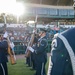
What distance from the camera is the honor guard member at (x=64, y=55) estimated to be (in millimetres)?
1772

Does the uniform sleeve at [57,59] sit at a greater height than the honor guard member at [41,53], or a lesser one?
greater

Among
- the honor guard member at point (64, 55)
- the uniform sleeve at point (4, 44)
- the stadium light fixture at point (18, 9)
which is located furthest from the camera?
the stadium light fixture at point (18, 9)

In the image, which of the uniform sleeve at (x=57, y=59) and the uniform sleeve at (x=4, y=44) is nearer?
the uniform sleeve at (x=57, y=59)

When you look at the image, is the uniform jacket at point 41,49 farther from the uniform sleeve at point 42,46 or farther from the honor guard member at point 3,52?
the honor guard member at point 3,52

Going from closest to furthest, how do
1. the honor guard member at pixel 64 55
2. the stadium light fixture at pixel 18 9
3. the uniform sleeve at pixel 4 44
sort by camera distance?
the honor guard member at pixel 64 55
the uniform sleeve at pixel 4 44
the stadium light fixture at pixel 18 9

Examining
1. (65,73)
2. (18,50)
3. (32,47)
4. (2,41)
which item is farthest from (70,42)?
(18,50)

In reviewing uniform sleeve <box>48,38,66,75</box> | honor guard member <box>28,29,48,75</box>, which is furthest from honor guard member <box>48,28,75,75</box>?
honor guard member <box>28,29,48,75</box>

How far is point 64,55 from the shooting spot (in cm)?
177

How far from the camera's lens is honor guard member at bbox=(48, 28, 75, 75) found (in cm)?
177

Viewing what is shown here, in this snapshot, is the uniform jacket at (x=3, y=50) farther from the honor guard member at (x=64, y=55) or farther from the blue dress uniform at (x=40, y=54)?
the honor guard member at (x=64, y=55)

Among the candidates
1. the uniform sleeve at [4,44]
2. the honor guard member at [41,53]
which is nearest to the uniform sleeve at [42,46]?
the honor guard member at [41,53]

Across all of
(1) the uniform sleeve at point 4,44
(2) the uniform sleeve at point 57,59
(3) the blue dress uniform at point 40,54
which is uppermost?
(2) the uniform sleeve at point 57,59

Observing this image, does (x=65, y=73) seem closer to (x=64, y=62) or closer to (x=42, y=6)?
(x=64, y=62)

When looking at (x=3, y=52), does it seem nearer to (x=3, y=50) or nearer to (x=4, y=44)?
(x=3, y=50)
